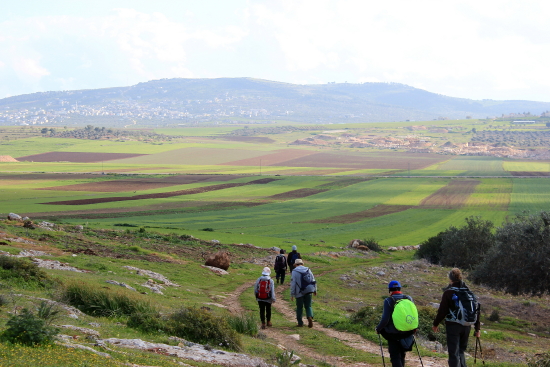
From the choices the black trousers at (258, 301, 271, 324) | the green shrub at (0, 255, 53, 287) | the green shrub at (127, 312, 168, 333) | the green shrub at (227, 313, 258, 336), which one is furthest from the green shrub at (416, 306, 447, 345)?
the green shrub at (0, 255, 53, 287)

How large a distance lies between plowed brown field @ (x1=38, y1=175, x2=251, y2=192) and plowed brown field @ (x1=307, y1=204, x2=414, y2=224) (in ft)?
134

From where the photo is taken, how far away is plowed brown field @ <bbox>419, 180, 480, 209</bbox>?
261 feet

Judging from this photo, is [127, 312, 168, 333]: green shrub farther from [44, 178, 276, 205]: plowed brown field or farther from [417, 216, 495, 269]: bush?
[44, 178, 276, 205]: plowed brown field

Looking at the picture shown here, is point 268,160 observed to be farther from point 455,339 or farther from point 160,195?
point 455,339

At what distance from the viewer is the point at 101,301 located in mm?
15602

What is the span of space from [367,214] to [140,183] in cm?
5028

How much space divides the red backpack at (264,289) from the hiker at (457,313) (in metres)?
6.26

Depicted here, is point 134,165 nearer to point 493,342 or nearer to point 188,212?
point 188,212

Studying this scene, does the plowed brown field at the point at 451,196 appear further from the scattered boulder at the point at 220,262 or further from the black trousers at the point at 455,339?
the black trousers at the point at 455,339

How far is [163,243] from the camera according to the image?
36.9 m

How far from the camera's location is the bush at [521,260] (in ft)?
86.8

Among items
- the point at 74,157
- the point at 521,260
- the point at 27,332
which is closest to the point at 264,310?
the point at 27,332

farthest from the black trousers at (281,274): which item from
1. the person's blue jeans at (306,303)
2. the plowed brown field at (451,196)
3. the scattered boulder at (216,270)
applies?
the plowed brown field at (451,196)

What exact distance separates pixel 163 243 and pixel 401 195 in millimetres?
61982
